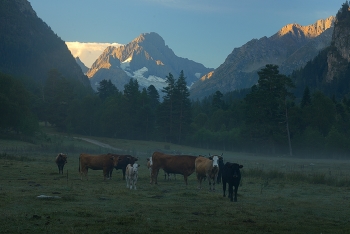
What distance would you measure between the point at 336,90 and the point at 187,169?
16309 cm

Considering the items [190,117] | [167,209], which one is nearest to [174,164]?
[167,209]

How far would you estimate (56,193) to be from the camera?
2186 centimetres

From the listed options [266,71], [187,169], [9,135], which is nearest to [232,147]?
[266,71]

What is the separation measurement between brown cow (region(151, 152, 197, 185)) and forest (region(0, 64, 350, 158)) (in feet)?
163

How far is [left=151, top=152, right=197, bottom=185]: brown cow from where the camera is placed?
30.1 metres

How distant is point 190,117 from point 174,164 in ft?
265

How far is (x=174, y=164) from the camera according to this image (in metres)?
30.7

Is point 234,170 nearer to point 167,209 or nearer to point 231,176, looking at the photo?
point 231,176

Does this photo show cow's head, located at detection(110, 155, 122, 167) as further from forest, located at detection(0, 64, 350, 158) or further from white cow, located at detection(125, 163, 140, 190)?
forest, located at detection(0, 64, 350, 158)

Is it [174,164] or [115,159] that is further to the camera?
[115,159]

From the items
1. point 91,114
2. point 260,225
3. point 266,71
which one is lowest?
point 260,225

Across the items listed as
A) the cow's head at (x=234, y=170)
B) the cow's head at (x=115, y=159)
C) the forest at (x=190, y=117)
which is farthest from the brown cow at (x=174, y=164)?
the forest at (x=190, y=117)

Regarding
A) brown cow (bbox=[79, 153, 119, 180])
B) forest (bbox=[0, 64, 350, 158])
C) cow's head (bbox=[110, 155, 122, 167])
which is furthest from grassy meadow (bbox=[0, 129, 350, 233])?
forest (bbox=[0, 64, 350, 158])

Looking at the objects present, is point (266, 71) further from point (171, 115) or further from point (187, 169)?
point (187, 169)
